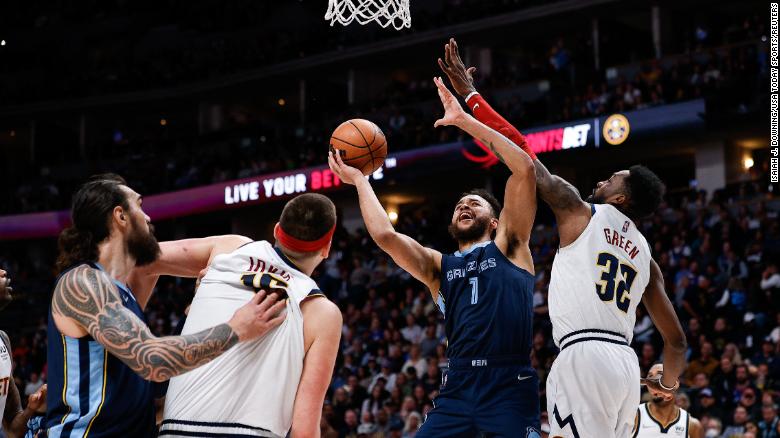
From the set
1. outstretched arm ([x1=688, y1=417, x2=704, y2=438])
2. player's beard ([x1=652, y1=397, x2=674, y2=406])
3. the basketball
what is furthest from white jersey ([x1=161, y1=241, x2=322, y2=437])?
outstretched arm ([x1=688, y1=417, x2=704, y2=438])

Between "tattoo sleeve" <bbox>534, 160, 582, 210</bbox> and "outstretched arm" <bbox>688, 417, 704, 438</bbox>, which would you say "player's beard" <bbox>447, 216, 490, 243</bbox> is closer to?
"tattoo sleeve" <bbox>534, 160, 582, 210</bbox>

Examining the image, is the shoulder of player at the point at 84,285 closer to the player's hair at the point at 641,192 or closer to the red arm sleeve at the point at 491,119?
the red arm sleeve at the point at 491,119

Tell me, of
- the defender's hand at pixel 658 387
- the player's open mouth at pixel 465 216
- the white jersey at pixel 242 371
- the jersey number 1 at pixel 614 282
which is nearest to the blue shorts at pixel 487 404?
the jersey number 1 at pixel 614 282

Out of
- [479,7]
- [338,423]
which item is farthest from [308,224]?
[479,7]

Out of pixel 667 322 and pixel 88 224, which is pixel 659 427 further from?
pixel 88 224

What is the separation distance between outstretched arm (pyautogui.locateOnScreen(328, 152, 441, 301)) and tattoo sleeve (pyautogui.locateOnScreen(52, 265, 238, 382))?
76.6 inches

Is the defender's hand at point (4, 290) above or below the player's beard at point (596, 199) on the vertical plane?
below

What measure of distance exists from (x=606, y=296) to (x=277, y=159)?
2273 cm

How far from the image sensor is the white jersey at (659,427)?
792 centimetres

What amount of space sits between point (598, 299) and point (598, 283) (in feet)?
0.30

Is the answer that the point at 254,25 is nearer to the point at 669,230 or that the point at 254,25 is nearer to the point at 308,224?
the point at 669,230

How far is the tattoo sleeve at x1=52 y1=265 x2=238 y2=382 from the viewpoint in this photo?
11.0 feet

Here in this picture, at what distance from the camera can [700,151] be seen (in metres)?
21.9

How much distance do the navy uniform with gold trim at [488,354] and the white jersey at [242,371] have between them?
66.4 inches
